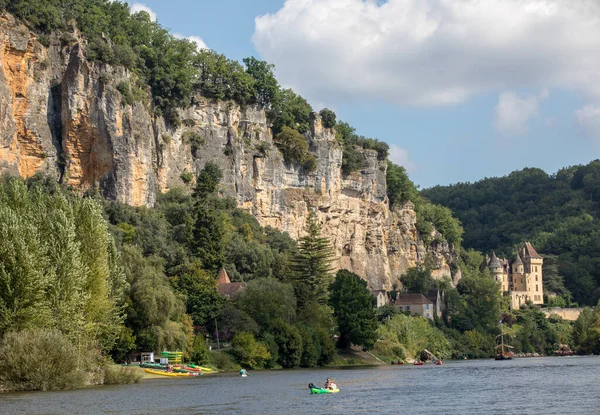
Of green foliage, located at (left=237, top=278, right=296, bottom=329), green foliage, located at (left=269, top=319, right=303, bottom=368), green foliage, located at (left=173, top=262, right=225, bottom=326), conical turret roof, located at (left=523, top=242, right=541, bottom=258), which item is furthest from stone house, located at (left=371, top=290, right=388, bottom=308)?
green foliage, located at (left=173, top=262, right=225, bottom=326)

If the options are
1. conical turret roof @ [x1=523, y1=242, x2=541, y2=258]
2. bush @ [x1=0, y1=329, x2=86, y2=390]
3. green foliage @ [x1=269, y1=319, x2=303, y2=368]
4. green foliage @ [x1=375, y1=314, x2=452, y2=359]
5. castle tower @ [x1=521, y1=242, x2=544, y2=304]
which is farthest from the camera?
conical turret roof @ [x1=523, y1=242, x2=541, y2=258]

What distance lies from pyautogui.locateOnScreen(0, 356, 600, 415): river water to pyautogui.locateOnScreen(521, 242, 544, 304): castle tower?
94.9m

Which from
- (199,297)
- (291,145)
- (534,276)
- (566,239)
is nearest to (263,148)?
(291,145)

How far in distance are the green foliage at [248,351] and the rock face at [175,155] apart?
1057 inches

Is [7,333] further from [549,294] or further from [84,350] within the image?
[549,294]

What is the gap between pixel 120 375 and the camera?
205ft

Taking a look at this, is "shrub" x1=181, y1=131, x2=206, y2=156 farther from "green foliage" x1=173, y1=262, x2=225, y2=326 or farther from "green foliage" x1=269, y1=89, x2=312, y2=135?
"green foliage" x1=173, y1=262, x2=225, y2=326

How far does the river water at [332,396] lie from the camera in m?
47.3

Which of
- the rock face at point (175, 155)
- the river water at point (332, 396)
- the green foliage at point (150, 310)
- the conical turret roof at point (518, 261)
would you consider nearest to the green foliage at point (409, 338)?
the rock face at point (175, 155)

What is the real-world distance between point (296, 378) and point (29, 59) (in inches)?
1854

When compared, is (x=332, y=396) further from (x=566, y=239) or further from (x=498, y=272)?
(x=566, y=239)

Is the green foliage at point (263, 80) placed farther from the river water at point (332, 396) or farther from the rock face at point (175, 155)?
the river water at point (332, 396)

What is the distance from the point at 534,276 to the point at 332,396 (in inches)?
4650

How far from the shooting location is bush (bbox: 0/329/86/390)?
5206 centimetres
